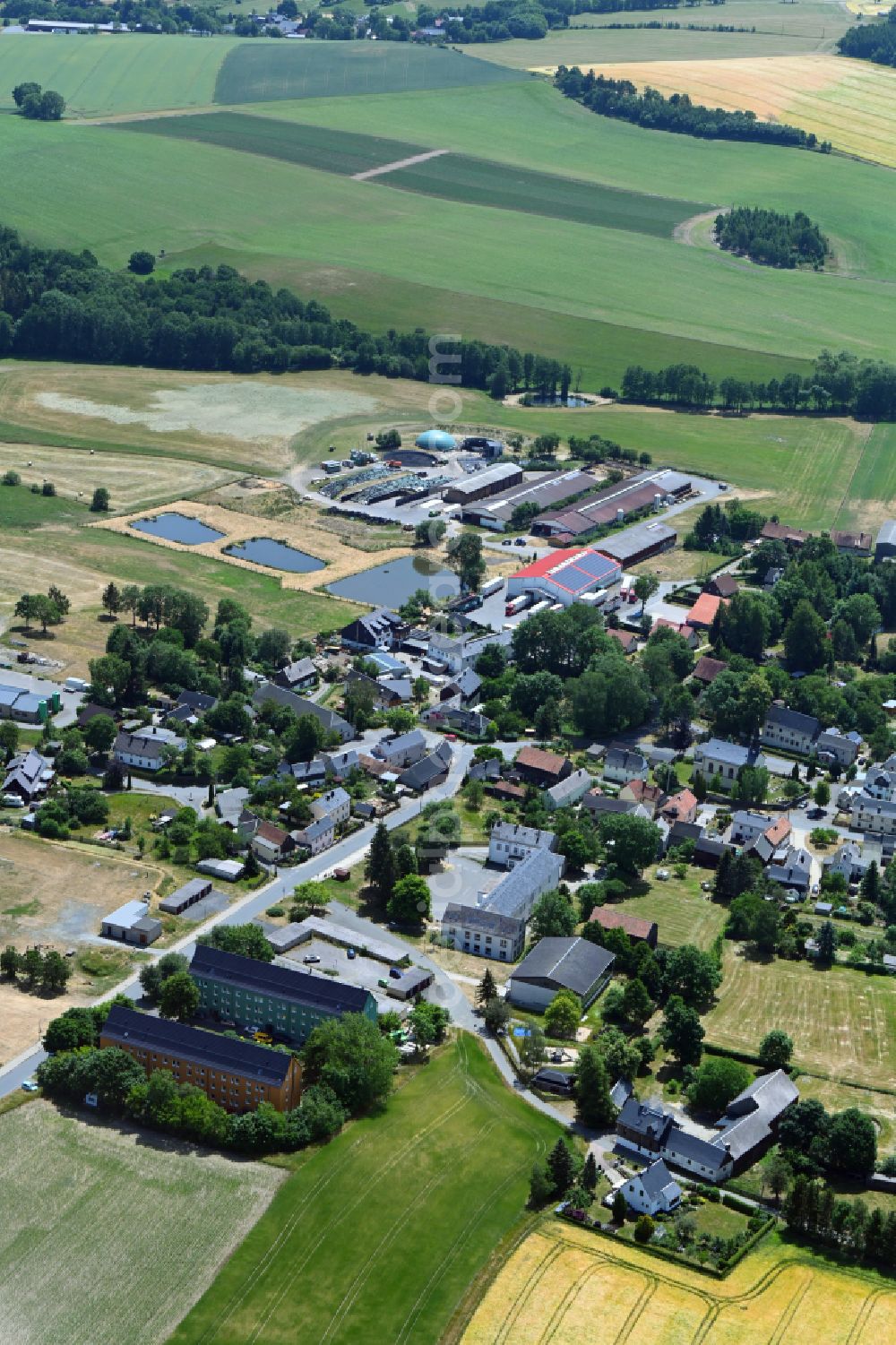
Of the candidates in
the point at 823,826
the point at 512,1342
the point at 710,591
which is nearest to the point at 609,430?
A: the point at 710,591

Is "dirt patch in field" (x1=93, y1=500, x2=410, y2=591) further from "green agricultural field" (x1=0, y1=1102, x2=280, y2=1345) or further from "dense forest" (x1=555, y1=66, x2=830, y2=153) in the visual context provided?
"dense forest" (x1=555, y1=66, x2=830, y2=153)

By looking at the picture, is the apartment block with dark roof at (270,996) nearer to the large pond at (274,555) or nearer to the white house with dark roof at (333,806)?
the white house with dark roof at (333,806)

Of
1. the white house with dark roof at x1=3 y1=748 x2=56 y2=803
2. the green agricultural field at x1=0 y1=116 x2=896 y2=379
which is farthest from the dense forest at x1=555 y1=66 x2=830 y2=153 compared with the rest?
the white house with dark roof at x1=3 y1=748 x2=56 y2=803

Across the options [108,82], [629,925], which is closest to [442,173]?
[108,82]

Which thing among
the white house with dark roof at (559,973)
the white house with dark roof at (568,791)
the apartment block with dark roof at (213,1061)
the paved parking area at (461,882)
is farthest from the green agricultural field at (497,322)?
the apartment block with dark roof at (213,1061)

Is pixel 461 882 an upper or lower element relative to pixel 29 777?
lower

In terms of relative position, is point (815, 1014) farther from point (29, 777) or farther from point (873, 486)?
point (873, 486)
